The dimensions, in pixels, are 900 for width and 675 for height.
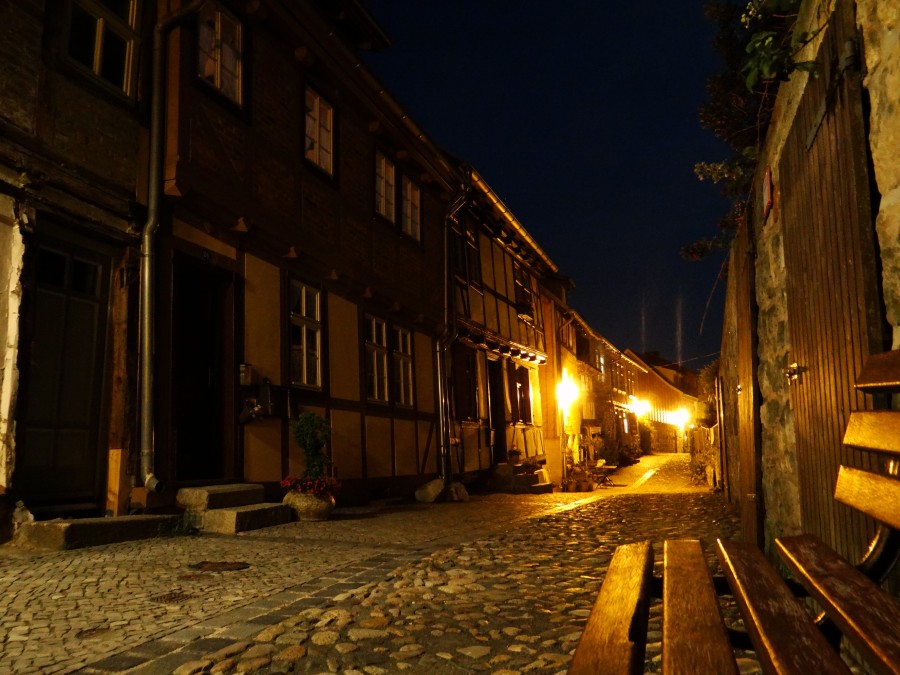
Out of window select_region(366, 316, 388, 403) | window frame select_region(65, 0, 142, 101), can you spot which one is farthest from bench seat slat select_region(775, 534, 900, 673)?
window select_region(366, 316, 388, 403)

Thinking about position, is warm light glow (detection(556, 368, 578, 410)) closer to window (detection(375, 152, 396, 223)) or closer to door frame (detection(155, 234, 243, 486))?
window (detection(375, 152, 396, 223))

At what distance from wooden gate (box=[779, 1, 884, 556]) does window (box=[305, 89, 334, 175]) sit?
7032 millimetres

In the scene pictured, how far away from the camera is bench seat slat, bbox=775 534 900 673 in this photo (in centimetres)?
137

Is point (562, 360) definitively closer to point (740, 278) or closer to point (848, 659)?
point (740, 278)

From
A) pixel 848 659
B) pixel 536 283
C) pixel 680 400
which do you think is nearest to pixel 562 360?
pixel 536 283

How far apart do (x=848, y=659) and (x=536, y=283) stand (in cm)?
1879

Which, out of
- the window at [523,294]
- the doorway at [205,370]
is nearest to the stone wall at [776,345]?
the doorway at [205,370]

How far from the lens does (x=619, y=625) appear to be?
5.66ft

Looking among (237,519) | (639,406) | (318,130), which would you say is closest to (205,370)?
(237,519)

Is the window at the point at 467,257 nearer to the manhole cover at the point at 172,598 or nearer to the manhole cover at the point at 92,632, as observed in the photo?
the manhole cover at the point at 172,598

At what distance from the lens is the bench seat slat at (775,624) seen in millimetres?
1381

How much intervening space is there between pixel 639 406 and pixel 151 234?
40915 mm

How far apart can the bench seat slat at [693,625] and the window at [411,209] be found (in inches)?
415

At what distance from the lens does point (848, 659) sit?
2.74 m
